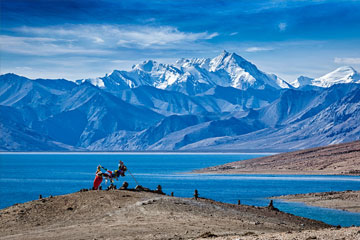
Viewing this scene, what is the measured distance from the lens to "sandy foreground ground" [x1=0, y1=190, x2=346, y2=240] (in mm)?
38156

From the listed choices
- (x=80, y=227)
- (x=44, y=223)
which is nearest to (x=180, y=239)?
(x=80, y=227)

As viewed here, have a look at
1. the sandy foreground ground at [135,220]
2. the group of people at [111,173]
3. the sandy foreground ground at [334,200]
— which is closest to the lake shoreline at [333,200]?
the sandy foreground ground at [334,200]

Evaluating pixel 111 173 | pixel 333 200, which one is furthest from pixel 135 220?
pixel 333 200

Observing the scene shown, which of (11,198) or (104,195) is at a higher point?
(104,195)

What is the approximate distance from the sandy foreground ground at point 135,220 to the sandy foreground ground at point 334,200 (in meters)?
34.3

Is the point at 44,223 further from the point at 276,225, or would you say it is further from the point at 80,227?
the point at 276,225

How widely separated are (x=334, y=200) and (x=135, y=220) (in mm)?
57740

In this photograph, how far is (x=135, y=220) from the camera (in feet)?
138

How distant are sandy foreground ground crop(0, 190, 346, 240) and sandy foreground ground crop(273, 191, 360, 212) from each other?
34.3 metres

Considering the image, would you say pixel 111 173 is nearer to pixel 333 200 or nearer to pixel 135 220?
pixel 135 220

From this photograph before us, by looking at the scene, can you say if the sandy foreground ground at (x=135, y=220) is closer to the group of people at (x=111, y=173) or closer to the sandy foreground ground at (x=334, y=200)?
the group of people at (x=111, y=173)

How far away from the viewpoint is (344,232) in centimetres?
3250

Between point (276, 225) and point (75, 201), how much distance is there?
14641 mm

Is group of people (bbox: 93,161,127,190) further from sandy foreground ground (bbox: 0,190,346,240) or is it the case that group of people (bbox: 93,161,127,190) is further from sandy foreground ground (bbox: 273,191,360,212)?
sandy foreground ground (bbox: 273,191,360,212)
